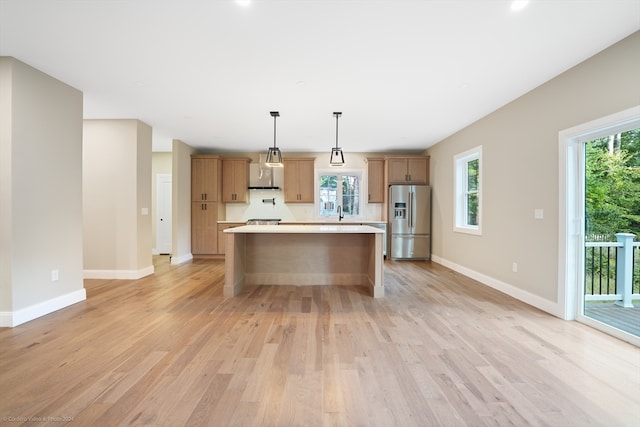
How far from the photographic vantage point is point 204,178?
663 centimetres

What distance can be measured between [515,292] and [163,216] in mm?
7657

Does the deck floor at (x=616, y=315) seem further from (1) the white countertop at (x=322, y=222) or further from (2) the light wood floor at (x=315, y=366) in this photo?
(1) the white countertop at (x=322, y=222)

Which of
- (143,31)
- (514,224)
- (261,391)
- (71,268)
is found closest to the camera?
(261,391)

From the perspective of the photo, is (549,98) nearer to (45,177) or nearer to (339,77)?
(339,77)

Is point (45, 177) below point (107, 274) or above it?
above

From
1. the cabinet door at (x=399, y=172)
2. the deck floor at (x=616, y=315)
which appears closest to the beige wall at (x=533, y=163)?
the deck floor at (x=616, y=315)

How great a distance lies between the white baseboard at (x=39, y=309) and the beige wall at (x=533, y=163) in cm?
547

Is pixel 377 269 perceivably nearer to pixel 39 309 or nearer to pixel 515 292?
pixel 515 292

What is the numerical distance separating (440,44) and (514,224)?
2537 mm

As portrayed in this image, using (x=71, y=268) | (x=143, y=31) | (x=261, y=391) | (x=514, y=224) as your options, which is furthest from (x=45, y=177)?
(x=514, y=224)

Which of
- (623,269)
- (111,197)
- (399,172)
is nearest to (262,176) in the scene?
(111,197)

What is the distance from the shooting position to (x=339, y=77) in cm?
314

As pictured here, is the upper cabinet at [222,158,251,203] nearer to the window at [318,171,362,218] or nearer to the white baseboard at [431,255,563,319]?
the window at [318,171,362,218]

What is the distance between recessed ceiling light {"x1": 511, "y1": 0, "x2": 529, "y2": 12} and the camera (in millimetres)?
2008
